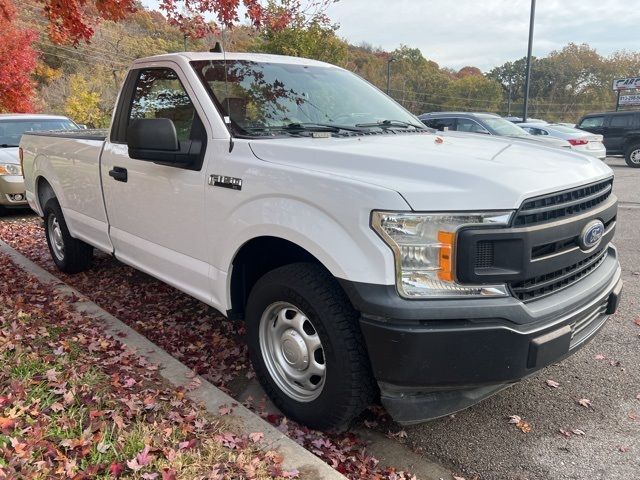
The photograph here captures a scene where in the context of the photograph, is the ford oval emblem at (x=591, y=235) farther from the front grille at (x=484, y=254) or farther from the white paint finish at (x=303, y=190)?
the front grille at (x=484, y=254)

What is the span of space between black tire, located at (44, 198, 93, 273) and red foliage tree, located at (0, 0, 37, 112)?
35.2 ft

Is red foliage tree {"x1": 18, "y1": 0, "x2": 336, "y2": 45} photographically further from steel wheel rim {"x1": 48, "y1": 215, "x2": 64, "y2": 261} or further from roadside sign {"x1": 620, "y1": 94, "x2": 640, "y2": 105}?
roadside sign {"x1": 620, "y1": 94, "x2": 640, "y2": 105}

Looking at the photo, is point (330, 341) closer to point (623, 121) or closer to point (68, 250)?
point (68, 250)

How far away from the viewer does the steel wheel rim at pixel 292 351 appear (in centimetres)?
271

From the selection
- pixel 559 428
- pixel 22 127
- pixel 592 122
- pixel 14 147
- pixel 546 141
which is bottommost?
pixel 559 428

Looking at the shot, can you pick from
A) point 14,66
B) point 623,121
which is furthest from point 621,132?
point 14,66

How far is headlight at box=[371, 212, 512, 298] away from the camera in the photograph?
7.13 ft

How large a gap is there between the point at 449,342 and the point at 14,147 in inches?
369

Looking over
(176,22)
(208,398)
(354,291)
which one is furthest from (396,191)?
(176,22)

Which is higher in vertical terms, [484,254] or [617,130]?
[484,254]

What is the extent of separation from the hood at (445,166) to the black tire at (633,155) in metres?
17.1

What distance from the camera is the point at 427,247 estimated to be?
7.20 ft

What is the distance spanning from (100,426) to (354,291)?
4.40 ft

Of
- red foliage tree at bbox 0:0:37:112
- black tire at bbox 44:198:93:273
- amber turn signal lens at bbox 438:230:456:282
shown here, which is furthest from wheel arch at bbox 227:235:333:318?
red foliage tree at bbox 0:0:37:112
